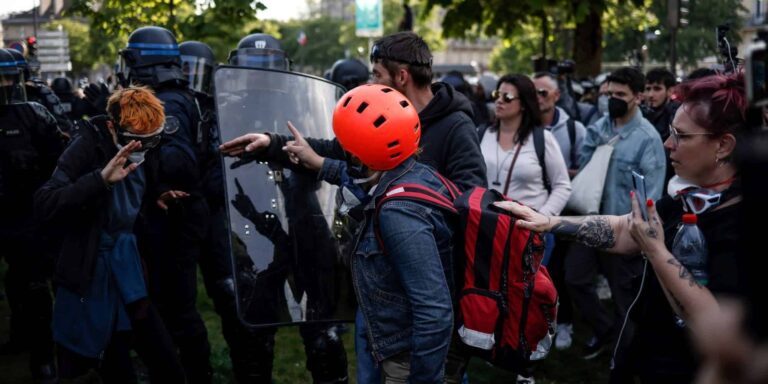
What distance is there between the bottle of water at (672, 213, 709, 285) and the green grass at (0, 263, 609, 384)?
3.40 meters

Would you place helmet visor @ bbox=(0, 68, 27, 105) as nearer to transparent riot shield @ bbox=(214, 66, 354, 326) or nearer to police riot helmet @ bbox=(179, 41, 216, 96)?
police riot helmet @ bbox=(179, 41, 216, 96)

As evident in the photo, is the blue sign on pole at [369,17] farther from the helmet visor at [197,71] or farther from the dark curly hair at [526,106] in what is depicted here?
the dark curly hair at [526,106]

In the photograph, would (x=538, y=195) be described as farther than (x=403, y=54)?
Yes

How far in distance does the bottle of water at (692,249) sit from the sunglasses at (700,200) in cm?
10

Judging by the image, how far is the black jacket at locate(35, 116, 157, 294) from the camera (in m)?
3.78

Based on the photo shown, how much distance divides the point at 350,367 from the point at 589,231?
3237 millimetres

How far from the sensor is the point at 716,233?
2.28 metres

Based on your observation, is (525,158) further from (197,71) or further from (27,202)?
(27,202)

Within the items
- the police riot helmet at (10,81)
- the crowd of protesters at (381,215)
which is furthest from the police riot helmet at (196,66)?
the police riot helmet at (10,81)

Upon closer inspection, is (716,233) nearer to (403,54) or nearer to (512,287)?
(512,287)

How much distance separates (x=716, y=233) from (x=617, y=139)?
357 cm

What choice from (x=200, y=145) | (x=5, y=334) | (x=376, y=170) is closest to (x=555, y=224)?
(x=376, y=170)

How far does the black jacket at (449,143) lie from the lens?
11.7 feet

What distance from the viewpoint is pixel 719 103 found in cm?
243
